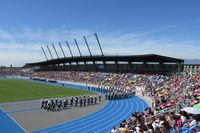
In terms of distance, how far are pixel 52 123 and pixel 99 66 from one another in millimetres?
43962

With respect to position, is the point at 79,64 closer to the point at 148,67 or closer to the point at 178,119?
the point at 148,67

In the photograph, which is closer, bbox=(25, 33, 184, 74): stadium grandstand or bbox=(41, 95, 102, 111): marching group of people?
bbox=(41, 95, 102, 111): marching group of people

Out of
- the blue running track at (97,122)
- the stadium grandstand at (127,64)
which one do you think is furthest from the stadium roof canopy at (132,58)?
the blue running track at (97,122)

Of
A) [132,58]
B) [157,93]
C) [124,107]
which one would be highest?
[132,58]

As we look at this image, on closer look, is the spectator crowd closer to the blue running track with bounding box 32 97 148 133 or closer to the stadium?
the stadium

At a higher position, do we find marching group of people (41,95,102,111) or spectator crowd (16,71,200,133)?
spectator crowd (16,71,200,133)

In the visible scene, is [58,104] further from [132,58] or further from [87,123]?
[132,58]

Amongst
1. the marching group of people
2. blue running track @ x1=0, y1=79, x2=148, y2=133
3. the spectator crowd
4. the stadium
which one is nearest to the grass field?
the stadium

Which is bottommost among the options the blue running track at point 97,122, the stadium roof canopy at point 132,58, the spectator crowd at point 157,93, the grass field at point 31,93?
the blue running track at point 97,122

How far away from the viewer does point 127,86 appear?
40969mm

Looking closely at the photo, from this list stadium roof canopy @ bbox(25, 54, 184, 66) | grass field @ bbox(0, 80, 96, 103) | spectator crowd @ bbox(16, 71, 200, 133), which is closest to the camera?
spectator crowd @ bbox(16, 71, 200, 133)

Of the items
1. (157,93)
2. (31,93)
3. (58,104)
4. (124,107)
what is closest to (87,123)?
(58,104)

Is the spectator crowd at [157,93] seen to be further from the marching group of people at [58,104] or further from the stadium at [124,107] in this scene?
the marching group of people at [58,104]

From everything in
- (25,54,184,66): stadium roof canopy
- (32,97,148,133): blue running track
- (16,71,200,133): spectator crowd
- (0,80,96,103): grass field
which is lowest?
(32,97,148,133): blue running track
